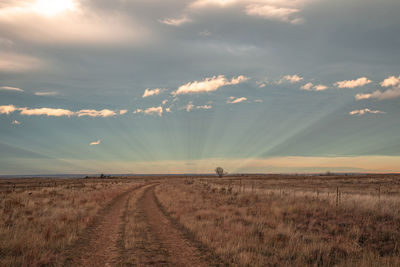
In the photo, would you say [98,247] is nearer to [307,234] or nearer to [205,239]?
[205,239]

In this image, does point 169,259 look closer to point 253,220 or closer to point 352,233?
point 253,220

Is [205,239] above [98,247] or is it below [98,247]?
above

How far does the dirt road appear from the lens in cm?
784

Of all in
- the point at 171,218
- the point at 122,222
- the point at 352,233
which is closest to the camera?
the point at 352,233

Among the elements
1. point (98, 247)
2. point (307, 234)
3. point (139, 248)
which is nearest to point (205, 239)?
point (139, 248)

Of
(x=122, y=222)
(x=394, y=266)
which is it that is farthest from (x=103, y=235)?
(x=394, y=266)

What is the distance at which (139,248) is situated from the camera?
30.1 feet

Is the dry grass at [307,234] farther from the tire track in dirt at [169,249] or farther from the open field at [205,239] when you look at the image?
the tire track in dirt at [169,249]

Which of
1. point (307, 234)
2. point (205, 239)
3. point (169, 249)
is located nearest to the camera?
point (169, 249)

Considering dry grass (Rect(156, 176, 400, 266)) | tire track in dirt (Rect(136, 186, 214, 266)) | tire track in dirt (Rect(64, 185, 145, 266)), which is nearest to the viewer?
tire track in dirt (Rect(136, 186, 214, 266))

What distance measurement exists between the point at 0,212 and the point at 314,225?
1786 cm

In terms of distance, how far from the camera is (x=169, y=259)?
8.02m

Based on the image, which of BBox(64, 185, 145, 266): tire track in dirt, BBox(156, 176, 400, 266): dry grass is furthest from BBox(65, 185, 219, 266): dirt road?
BBox(156, 176, 400, 266): dry grass

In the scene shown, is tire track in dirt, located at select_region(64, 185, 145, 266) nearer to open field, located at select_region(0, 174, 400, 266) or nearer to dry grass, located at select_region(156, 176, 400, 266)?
open field, located at select_region(0, 174, 400, 266)
